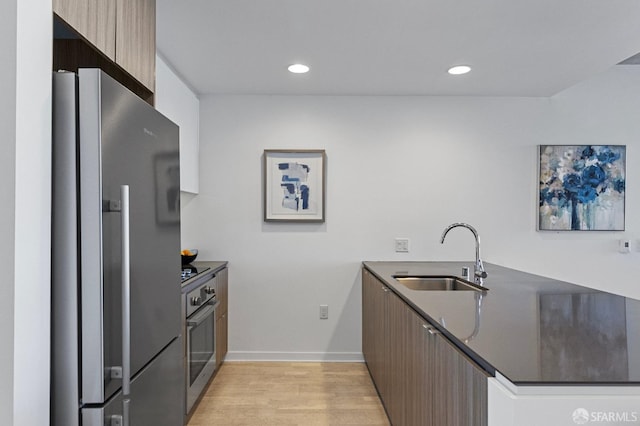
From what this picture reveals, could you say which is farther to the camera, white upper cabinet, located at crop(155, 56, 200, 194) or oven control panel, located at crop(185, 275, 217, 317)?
white upper cabinet, located at crop(155, 56, 200, 194)

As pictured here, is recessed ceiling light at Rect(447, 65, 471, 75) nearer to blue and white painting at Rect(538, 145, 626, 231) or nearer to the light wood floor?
blue and white painting at Rect(538, 145, 626, 231)

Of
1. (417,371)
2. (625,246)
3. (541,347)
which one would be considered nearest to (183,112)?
(417,371)

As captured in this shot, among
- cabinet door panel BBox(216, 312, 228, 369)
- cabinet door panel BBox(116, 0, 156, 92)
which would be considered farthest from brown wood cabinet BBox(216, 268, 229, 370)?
cabinet door panel BBox(116, 0, 156, 92)

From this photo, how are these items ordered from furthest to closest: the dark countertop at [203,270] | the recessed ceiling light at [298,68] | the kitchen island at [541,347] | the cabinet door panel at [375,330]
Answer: the recessed ceiling light at [298,68]
the cabinet door panel at [375,330]
the dark countertop at [203,270]
the kitchen island at [541,347]

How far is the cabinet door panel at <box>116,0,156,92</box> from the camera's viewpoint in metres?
1.51

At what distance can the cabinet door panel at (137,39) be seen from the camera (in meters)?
1.51

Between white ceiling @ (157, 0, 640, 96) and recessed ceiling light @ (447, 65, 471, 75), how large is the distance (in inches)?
2.0

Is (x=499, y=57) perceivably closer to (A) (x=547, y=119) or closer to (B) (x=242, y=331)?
(A) (x=547, y=119)

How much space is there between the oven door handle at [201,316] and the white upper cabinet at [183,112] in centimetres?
92

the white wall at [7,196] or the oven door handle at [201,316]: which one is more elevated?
the white wall at [7,196]

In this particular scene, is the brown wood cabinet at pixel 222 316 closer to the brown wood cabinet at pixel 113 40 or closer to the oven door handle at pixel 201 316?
the oven door handle at pixel 201 316

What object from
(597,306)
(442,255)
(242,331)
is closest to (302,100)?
(442,255)

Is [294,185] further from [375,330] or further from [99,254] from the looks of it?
[99,254]

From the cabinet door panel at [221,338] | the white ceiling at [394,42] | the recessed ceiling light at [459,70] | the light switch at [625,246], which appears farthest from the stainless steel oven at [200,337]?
the light switch at [625,246]
